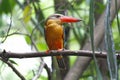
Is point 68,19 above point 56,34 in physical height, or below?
above

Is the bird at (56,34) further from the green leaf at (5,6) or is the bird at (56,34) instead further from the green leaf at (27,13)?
the green leaf at (5,6)

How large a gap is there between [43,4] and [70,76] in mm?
1111

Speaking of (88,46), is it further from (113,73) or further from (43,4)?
(113,73)

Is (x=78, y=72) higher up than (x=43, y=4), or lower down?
lower down

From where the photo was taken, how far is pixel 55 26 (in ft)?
8.04

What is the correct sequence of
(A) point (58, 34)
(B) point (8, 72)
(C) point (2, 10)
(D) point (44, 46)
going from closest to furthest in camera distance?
1. (B) point (8, 72)
2. (A) point (58, 34)
3. (D) point (44, 46)
4. (C) point (2, 10)

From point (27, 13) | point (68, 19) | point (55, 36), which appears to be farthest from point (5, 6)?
point (68, 19)

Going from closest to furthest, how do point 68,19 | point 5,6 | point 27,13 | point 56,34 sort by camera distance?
point 68,19 < point 56,34 < point 27,13 < point 5,6

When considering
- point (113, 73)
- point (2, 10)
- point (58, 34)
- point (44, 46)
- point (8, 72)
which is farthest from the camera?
point (2, 10)

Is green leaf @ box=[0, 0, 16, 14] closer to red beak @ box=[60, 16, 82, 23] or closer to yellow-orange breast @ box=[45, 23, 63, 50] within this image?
yellow-orange breast @ box=[45, 23, 63, 50]

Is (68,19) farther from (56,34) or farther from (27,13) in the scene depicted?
(27,13)

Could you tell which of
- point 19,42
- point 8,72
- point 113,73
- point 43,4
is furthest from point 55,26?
point 113,73

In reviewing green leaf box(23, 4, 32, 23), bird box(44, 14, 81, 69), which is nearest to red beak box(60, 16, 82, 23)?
bird box(44, 14, 81, 69)

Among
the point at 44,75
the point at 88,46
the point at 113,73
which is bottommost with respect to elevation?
the point at 44,75
